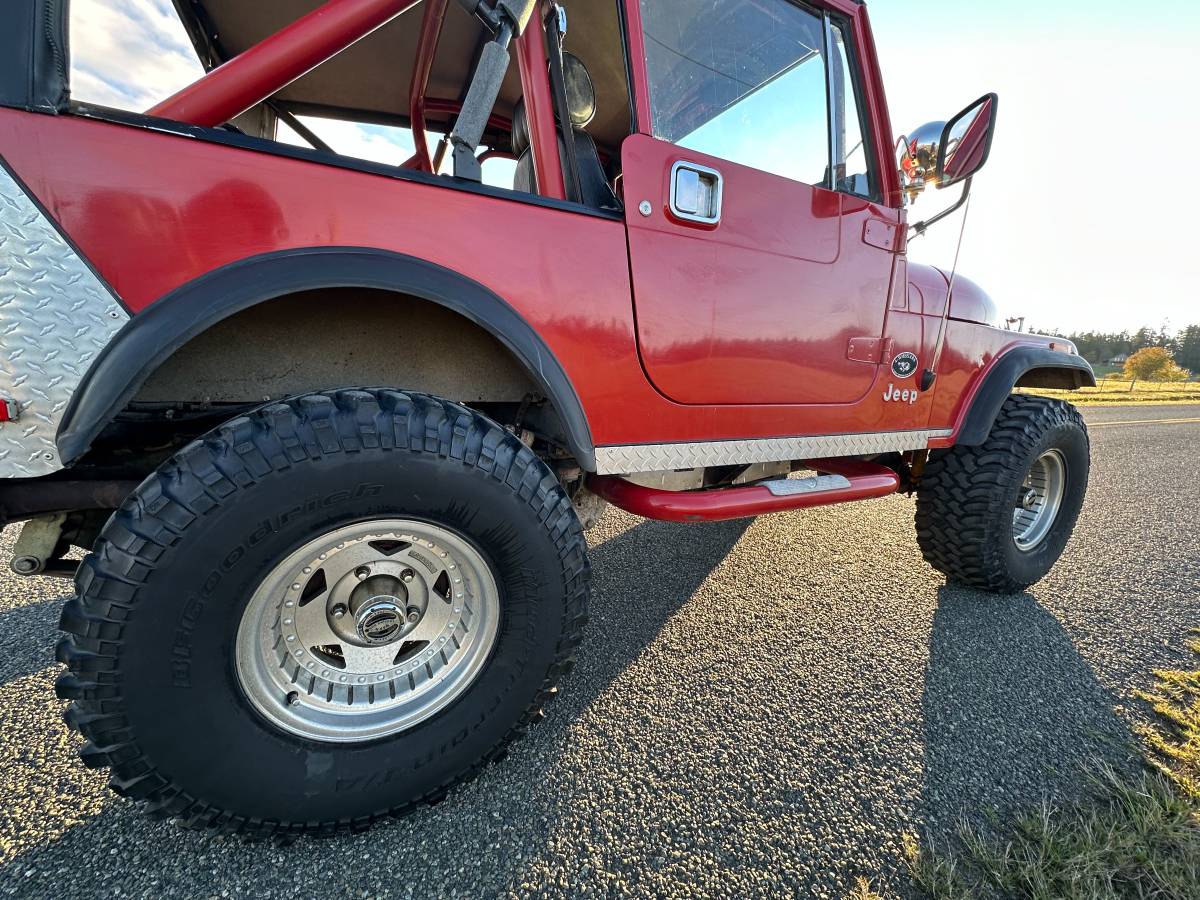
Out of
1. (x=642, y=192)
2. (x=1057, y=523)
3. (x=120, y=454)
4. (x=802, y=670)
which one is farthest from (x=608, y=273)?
(x=1057, y=523)

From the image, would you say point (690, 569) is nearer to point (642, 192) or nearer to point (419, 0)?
point (642, 192)

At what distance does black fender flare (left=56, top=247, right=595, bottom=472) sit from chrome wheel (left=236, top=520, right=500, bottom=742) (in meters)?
0.45

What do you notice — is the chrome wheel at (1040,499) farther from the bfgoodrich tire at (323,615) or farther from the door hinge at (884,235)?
the bfgoodrich tire at (323,615)

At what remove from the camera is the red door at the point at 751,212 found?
1.47 meters

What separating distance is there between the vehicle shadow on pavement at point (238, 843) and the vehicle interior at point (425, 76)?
1.72m

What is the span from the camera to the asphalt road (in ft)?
3.52

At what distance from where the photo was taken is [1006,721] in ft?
5.16

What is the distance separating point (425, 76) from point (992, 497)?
3.27 m

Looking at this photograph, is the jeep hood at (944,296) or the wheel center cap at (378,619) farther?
the jeep hood at (944,296)

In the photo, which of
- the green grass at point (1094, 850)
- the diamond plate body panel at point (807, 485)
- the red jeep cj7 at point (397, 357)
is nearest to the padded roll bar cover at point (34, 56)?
the red jeep cj7 at point (397, 357)

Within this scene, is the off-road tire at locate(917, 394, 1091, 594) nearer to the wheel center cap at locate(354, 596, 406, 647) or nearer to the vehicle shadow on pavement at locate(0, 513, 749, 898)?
the vehicle shadow on pavement at locate(0, 513, 749, 898)

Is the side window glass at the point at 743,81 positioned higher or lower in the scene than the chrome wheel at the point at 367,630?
higher

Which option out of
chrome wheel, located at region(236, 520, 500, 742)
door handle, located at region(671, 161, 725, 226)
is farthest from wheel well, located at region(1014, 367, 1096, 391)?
chrome wheel, located at region(236, 520, 500, 742)

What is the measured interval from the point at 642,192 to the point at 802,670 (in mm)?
1723
